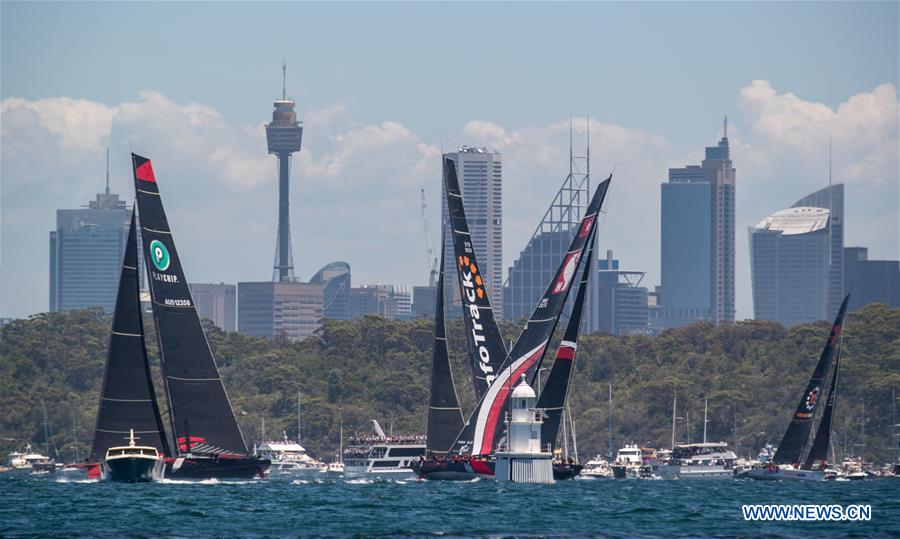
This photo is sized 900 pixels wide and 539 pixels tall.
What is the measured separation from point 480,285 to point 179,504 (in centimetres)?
3157

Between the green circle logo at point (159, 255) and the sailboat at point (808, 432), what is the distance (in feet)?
135

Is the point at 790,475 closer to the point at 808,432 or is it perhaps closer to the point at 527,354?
the point at 808,432

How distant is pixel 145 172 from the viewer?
89062 millimetres

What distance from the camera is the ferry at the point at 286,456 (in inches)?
6107

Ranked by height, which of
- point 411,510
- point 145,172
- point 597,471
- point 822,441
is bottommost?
point 597,471

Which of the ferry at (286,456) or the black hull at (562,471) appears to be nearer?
the black hull at (562,471)

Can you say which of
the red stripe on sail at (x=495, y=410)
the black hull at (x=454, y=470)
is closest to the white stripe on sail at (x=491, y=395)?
the red stripe on sail at (x=495, y=410)

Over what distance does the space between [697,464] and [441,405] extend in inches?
1506

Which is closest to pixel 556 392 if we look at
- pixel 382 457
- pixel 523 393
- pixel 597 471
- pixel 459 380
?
pixel 523 393

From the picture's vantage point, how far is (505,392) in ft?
307

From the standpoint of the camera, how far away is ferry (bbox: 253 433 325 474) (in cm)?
15512

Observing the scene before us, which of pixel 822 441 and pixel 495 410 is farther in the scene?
pixel 822 441

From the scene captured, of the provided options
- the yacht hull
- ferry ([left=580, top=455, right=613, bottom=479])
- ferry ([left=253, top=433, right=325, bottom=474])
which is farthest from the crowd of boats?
ferry ([left=253, top=433, right=325, bottom=474])

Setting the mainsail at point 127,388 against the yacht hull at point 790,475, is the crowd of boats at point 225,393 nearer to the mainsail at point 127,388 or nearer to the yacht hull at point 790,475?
the mainsail at point 127,388
